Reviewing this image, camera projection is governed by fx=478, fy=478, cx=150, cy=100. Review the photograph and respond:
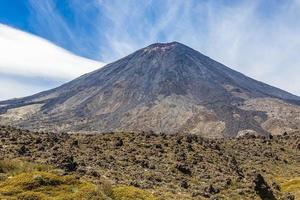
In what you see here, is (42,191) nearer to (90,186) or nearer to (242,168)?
(90,186)

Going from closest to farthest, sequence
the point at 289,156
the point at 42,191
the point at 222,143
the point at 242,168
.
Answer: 1. the point at 42,191
2. the point at 242,168
3. the point at 289,156
4. the point at 222,143

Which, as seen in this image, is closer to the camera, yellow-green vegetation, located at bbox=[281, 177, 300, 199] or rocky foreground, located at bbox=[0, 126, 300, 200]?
rocky foreground, located at bbox=[0, 126, 300, 200]

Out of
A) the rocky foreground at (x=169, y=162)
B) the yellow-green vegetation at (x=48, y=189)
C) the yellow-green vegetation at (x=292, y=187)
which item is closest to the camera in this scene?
the yellow-green vegetation at (x=48, y=189)

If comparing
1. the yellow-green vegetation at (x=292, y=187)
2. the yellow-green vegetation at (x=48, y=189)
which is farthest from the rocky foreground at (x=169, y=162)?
the yellow-green vegetation at (x=48, y=189)

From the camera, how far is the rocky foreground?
3030 cm

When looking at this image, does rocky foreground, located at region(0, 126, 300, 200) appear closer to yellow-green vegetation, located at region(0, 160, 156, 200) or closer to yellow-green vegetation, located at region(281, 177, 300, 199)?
yellow-green vegetation, located at region(281, 177, 300, 199)

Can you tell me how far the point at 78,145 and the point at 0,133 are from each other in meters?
6.57

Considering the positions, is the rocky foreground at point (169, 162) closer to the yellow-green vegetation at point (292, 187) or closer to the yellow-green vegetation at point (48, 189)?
the yellow-green vegetation at point (292, 187)

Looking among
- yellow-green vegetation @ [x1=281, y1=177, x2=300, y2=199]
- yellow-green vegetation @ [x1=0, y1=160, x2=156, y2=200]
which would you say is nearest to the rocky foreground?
yellow-green vegetation @ [x1=281, y1=177, x2=300, y2=199]

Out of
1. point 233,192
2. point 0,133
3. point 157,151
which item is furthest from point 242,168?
point 0,133

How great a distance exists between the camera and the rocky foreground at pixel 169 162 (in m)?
30.3

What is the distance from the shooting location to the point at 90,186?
61.7ft

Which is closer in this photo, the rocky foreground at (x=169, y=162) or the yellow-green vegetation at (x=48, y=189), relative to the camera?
the yellow-green vegetation at (x=48, y=189)

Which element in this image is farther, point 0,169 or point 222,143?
point 222,143
